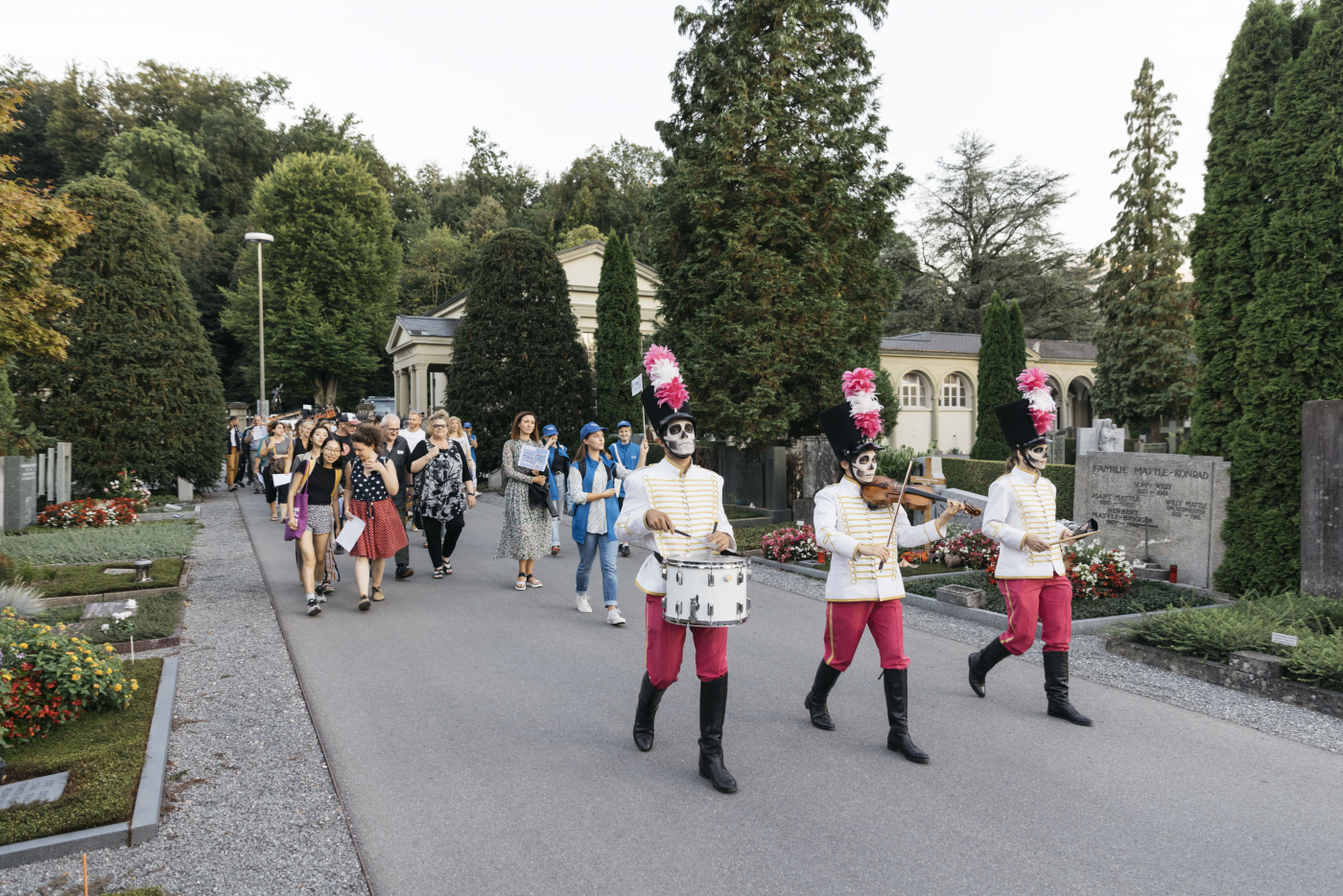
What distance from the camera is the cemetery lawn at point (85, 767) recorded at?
3805 millimetres

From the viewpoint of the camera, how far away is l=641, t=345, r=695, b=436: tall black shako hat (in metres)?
4.89

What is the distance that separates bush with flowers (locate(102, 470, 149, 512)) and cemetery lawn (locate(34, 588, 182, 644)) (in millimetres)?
9565

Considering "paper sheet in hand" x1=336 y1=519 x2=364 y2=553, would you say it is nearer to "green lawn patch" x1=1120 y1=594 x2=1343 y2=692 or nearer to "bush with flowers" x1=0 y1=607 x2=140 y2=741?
"bush with flowers" x1=0 y1=607 x2=140 y2=741

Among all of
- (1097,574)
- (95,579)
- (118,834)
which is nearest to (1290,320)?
(1097,574)

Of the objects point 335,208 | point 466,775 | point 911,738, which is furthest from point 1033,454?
point 335,208

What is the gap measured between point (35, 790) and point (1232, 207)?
11.6 metres

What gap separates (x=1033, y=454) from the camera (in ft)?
19.2

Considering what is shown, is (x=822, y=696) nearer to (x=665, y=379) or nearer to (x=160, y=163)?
(x=665, y=379)

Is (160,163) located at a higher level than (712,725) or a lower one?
higher

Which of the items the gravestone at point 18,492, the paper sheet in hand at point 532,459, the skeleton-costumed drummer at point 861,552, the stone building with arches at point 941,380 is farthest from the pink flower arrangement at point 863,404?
the stone building with arches at point 941,380

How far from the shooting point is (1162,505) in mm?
10227

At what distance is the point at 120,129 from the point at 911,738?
6300cm

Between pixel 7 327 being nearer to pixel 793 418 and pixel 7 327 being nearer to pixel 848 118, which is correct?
pixel 793 418

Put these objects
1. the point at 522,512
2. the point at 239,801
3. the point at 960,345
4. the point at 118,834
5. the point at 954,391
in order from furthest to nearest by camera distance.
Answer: the point at 954,391 < the point at 960,345 < the point at 522,512 < the point at 239,801 < the point at 118,834
